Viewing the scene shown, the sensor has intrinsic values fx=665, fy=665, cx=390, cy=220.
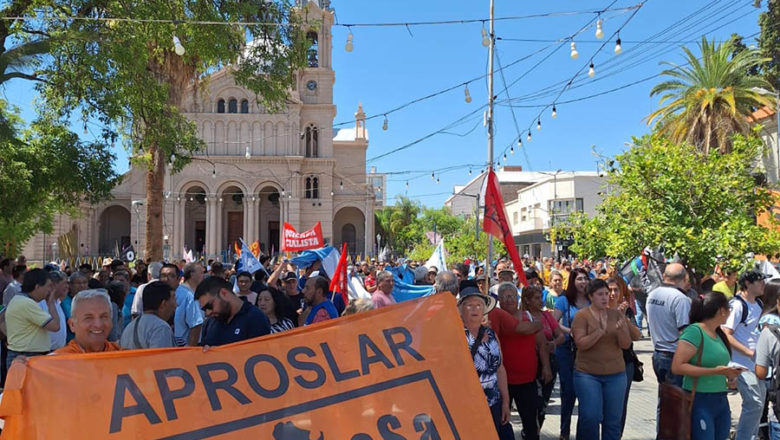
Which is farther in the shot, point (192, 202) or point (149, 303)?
point (192, 202)

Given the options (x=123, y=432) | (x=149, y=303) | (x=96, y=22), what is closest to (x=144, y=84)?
(x=96, y=22)

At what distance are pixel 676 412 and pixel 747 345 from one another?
1.99 m

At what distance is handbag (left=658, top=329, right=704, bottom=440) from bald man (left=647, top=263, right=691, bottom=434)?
138cm

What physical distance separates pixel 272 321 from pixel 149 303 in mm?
1899

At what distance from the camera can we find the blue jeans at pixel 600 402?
5.65 metres

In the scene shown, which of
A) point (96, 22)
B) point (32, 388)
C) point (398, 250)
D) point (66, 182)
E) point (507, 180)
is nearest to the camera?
point (32, 388)

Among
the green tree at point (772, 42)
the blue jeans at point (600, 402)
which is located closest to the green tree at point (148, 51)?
the blue jeans at point (600, 402)

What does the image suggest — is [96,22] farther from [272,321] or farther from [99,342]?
[99,342]

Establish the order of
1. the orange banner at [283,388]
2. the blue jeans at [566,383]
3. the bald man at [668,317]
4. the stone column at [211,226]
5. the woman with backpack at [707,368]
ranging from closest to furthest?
the orange banner at [283,388] → the woman with backpack at [707,368] → the bald man at [668,317] → the blue jeans at [566,383] → the stone column at [211,226]

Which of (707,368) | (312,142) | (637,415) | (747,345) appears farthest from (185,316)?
(312,142)

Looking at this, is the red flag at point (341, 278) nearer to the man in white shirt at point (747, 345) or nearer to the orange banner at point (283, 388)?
the man in white shirt at point (747, 345)

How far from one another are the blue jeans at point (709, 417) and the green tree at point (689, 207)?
7074 mm

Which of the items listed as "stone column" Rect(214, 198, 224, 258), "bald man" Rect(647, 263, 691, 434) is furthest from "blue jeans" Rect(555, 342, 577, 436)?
"stone column" Rect(214, 198, 224, 258)

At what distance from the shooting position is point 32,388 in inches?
120
